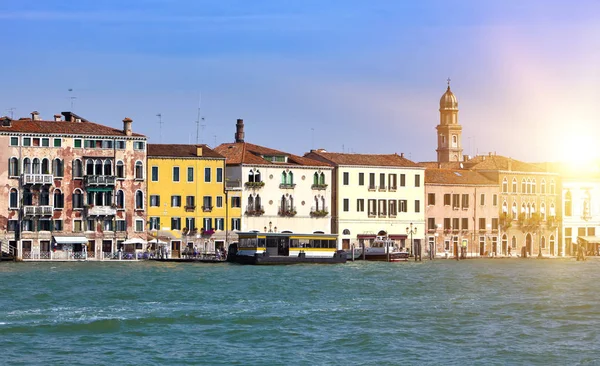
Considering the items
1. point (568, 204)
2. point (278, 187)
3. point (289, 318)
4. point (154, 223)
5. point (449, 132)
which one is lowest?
point (289, 318)

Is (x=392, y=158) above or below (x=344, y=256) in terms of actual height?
above

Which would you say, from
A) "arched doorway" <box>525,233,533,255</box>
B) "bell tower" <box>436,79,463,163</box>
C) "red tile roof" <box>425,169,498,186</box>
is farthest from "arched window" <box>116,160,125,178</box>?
"bell tower" <box>436,79,463,163</box>

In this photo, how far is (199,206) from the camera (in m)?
69.2

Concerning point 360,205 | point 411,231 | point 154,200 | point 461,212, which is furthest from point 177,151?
point 461,212

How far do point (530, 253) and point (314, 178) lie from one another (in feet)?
60.3

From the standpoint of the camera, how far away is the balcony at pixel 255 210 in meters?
71.2

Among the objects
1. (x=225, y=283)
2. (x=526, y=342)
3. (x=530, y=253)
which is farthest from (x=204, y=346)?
(x=530, y=253)

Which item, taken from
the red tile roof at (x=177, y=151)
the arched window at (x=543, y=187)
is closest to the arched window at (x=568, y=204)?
the arched window at (x=543, y=187)

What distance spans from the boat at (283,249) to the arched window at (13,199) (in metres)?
10.7

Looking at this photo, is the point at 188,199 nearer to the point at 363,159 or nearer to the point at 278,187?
the point at 278,187

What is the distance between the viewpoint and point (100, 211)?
66125 millimetres

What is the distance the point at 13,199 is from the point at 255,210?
13.5 m

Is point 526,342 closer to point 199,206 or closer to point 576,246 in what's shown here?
point 199,206

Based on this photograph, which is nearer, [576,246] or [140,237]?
[140,237]
